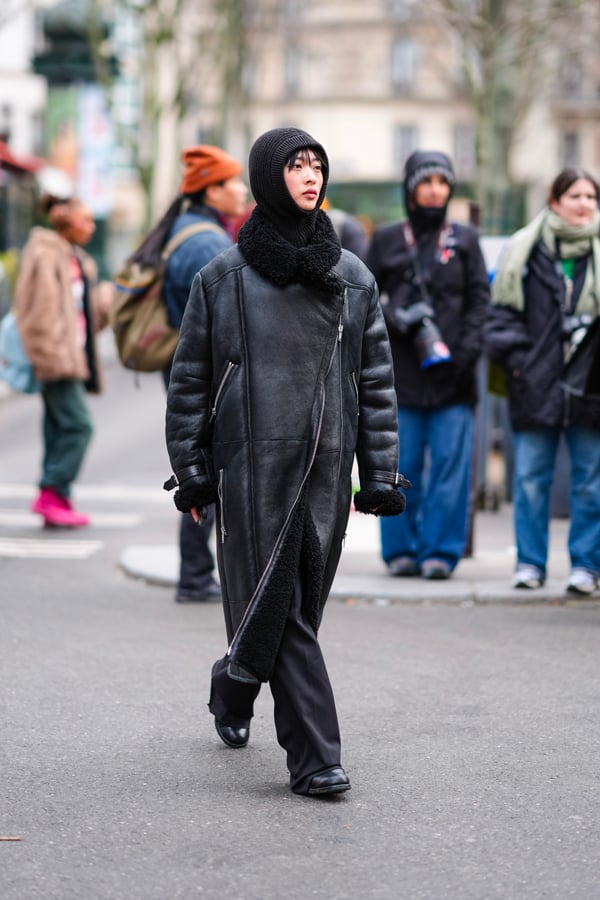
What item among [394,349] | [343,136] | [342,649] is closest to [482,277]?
[394,349]

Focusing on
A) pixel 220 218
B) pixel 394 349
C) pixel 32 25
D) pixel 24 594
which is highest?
pixel 32 25

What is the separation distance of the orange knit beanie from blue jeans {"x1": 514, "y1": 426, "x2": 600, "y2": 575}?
179cm

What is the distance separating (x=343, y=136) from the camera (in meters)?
75.3

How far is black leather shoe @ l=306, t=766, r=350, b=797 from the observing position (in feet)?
15.9

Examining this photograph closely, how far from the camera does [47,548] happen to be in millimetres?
9867

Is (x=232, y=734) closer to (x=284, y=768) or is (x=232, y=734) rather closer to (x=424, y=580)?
(x=284, y=768)

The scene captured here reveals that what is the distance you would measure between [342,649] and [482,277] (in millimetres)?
2232

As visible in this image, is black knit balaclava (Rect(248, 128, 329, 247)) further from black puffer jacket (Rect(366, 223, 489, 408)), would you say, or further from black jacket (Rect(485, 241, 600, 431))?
black puffer jacket (Rect(366, 223, 489, 408))

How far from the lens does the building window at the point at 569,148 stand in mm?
74438

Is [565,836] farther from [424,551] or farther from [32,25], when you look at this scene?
[32,25]

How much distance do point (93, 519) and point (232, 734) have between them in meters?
5.83

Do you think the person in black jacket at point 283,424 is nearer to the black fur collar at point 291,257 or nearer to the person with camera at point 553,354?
the black fur collar at point 291,257

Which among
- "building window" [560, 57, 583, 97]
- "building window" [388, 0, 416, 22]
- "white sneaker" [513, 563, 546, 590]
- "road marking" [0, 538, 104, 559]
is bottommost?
"road marking" [0, 538, 104, 559]

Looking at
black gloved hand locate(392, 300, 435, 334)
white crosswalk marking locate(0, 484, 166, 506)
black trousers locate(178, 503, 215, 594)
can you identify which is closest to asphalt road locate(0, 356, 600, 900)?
black trousers locate(178, 503, 215, 594)
